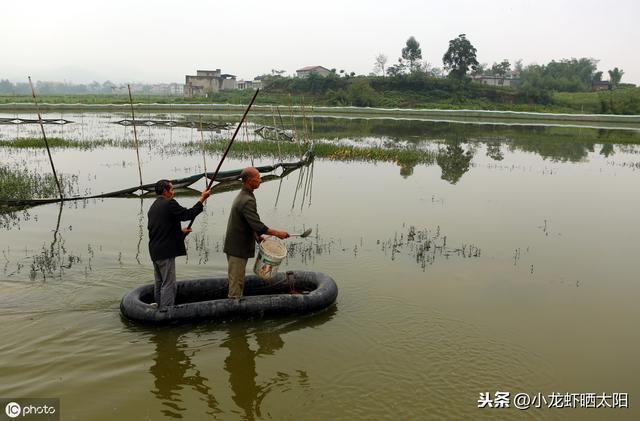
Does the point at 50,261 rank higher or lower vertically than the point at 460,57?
lower

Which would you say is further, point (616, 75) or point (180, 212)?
point (616, 75)

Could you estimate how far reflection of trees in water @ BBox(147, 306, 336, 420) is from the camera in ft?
15.2

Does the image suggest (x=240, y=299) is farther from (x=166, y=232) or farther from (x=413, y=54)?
(x=413, y=54)

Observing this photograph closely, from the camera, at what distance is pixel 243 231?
605cm

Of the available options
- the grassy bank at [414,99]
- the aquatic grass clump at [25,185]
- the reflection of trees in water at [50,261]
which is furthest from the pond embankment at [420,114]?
the reflection of trees in water at [50,261]

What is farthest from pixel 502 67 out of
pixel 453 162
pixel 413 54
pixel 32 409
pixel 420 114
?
pixel 32 409

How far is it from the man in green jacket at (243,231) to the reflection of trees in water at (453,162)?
11200mm

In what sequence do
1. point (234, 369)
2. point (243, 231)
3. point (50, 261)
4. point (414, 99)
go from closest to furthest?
1. point (234, 369)
2. point (243, 231)
3. point (50, 261)
4. point (414, 99)

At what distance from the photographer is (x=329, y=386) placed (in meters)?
4.91

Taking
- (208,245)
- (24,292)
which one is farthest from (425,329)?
(24,292)

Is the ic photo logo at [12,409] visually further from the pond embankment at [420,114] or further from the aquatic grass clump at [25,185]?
the pond embankment at [420,114]

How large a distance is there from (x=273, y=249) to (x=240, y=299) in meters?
0.75

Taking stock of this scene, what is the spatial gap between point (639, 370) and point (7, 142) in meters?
23.9

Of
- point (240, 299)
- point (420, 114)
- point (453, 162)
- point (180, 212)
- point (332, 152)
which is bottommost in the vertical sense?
point (240, 299)
